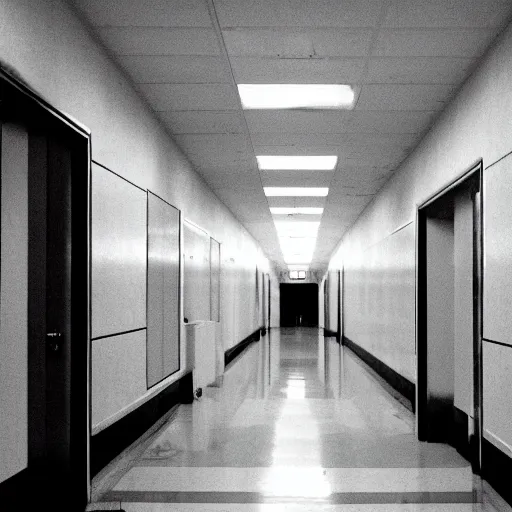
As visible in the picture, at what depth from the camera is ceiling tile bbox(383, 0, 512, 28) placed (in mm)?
3711

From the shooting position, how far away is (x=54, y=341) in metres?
3.97

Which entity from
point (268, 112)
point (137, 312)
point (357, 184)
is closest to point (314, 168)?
point (357, 184)

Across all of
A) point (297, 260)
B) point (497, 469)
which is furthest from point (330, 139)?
point (297, 260)

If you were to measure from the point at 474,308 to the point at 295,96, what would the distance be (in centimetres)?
235

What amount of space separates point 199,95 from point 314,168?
339 centimetres

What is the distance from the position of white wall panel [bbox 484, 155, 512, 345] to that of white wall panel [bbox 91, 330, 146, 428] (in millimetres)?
2531

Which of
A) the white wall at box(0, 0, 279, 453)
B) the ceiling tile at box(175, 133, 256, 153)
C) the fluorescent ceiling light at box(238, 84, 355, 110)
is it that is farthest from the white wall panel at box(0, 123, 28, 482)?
the ceiling tile at box(175, 133, 256, 153)

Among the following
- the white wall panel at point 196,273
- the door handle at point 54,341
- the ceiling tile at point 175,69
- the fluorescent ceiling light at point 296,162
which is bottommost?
the door handle at point 54,341

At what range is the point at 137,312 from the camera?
5512 mm

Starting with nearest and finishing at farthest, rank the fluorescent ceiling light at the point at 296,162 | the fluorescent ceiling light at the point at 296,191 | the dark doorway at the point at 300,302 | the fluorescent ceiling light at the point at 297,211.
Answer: the fluorescent ceiling light at the point at 296,162 < the fluorescent ceiling light at the point at 296,191 < the fluorescent ceiling light at the point at 297,211 < the dark doorway at the point at 300,302

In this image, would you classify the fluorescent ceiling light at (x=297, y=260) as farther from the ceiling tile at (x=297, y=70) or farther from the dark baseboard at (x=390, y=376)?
the ceiling tile at (x=297, y=70)

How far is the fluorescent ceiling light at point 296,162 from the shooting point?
26.4 ft

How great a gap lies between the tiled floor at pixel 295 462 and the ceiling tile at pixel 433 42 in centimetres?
282

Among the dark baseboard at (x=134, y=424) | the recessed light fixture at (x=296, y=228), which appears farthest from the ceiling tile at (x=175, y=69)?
the recessed light fixture at (x=296, y=228)
